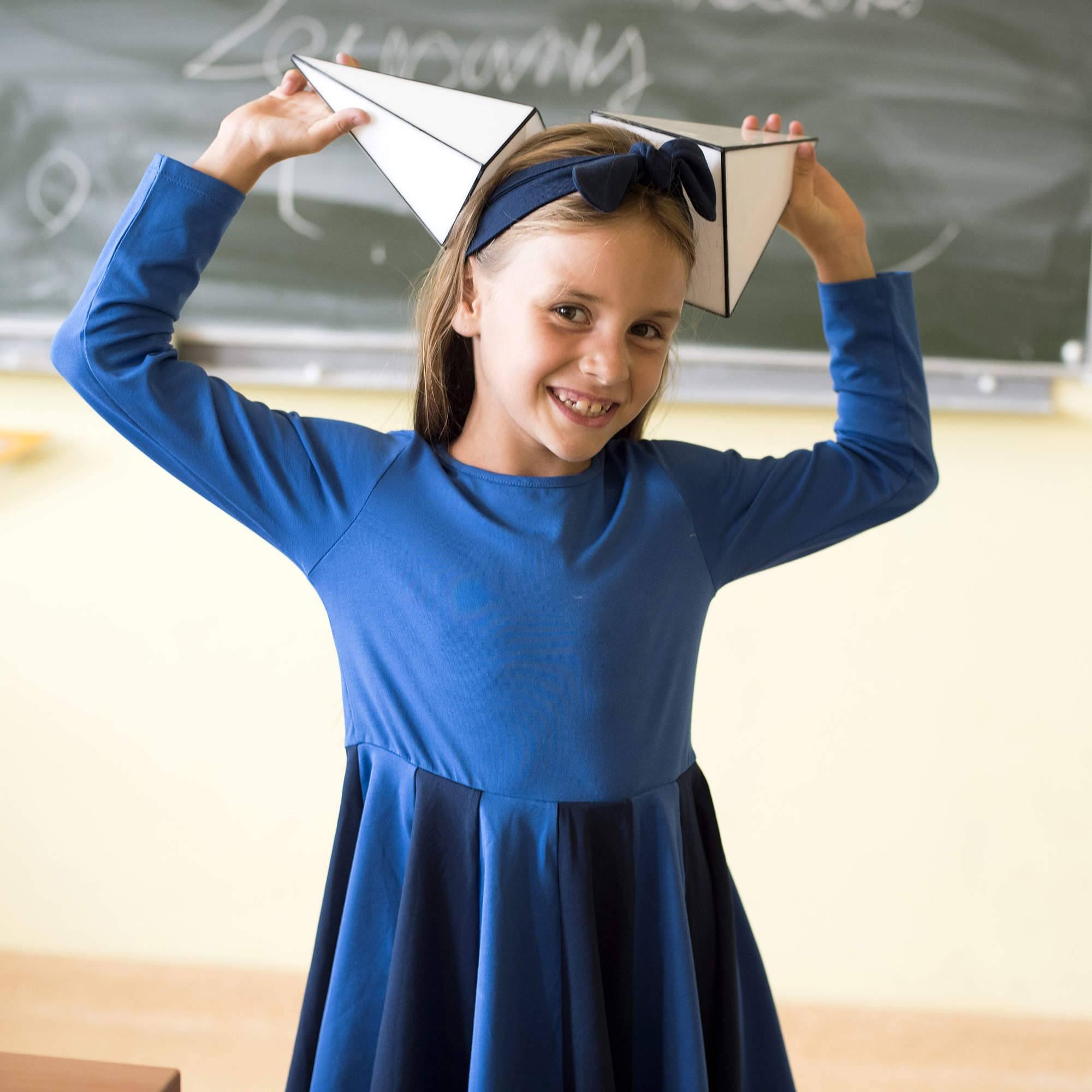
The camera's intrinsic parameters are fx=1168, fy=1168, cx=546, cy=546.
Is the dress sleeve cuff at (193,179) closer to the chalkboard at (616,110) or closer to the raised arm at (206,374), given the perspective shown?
the raised arm at (206,374)

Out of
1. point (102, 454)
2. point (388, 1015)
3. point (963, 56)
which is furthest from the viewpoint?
point (102, 454)

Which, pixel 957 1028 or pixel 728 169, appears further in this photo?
pixel 957 1028

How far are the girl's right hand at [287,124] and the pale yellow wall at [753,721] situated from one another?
0.81 meters

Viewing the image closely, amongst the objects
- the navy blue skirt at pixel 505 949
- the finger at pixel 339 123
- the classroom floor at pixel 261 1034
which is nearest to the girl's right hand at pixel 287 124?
the finger at pixel 339 123

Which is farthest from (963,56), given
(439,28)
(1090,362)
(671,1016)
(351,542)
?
(671,1016)

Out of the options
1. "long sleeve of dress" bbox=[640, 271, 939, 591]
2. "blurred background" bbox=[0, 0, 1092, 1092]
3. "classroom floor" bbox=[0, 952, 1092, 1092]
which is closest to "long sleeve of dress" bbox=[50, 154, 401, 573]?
"long sleeve of dress" bbox=[640, 271, 939, 591]

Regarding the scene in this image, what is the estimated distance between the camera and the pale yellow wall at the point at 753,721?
1.71m

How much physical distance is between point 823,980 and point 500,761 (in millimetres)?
1194

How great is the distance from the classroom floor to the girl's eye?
1312mm

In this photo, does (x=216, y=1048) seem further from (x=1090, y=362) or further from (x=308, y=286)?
(x=1090, y=362)

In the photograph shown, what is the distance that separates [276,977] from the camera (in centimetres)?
183

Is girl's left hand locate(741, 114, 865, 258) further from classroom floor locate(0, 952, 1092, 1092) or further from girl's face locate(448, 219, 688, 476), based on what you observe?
classroom floor locate(0, 952, 1092, 1092)

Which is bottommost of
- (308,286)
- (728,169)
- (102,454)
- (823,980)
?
(823,980)

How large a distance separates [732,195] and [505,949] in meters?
0.57
